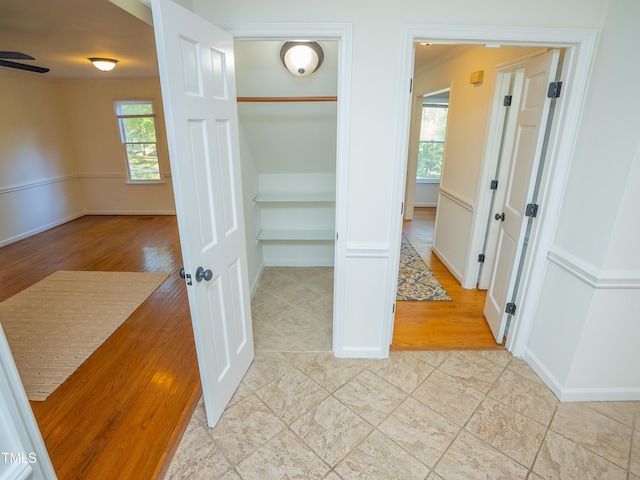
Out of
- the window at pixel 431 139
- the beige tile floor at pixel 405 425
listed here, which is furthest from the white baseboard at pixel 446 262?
the window at pixel 431 139

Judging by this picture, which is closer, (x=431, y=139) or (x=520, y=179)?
(x=520, y=179)

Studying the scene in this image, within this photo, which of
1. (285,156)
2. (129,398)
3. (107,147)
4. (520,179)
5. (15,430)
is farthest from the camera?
(107,147)

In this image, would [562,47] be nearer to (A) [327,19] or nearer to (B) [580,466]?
(A) [327,19]

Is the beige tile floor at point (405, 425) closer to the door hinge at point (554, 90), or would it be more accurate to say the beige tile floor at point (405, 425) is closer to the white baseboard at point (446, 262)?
the white baseboard at point (446, 262)

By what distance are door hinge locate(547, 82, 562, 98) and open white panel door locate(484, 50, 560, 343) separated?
30 millimetres

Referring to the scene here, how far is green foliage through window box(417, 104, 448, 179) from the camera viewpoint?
680 cm

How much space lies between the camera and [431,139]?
6.95 meters

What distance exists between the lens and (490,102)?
2893 millimetres

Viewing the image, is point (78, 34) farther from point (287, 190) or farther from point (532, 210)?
point (532, 210)

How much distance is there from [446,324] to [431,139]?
5.20 m

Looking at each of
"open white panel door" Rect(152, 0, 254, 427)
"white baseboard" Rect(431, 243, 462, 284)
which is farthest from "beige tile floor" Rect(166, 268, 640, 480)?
"white baseboard" Rect(431, 243, 462, 284)

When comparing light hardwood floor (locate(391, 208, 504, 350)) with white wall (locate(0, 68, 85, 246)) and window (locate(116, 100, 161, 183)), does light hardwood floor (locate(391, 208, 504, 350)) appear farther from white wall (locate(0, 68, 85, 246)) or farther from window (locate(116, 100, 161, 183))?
white wall (locate(0, 68, 85, 246))

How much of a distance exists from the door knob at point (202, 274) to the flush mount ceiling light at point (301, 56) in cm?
171

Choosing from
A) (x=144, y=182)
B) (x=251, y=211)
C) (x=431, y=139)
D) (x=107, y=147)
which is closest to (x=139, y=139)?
(x=107, y=147)
